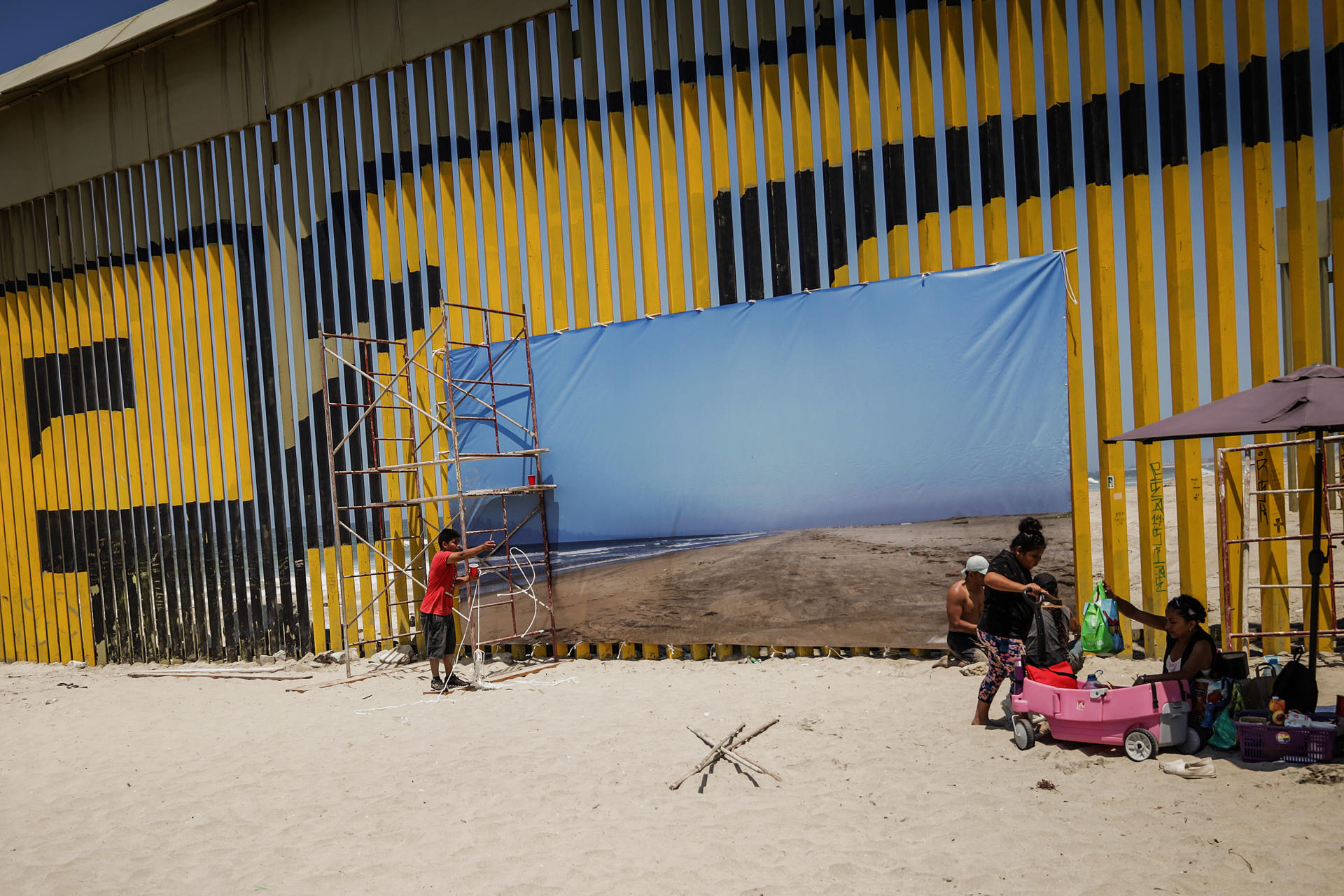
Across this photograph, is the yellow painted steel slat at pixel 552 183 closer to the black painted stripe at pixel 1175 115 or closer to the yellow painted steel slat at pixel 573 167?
the yellow painted steel slat at pixel 573 167

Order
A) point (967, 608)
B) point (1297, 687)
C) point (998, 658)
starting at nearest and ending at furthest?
1. point (1297, 687)
2. point (998, 658)
3. point (967, 608)

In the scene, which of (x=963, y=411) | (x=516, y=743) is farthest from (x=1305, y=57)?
(x=516, y=743)

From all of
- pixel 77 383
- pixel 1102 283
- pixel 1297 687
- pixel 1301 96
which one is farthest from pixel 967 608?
pixel 77 383

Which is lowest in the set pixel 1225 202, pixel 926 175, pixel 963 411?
pixel 963 411

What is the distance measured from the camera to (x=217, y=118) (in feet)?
40.6

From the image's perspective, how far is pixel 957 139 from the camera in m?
7.99

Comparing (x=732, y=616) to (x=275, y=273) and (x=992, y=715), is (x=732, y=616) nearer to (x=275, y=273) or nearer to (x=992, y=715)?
(x=992, y=715)

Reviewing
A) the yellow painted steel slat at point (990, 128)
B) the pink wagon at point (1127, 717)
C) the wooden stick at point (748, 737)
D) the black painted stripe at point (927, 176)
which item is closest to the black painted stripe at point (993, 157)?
the yellow painted steel slat at point (990, 128)

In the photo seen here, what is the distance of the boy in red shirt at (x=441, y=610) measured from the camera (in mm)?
8641

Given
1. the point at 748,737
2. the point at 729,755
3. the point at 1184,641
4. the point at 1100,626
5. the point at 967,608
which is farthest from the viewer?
the point at 1100,626

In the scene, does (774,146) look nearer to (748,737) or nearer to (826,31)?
(826,31)

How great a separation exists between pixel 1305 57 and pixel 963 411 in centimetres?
369

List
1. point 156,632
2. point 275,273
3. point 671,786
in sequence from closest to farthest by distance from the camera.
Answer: point 671,786
point 275,273
point 156,632

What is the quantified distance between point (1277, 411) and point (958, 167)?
4063 mm
